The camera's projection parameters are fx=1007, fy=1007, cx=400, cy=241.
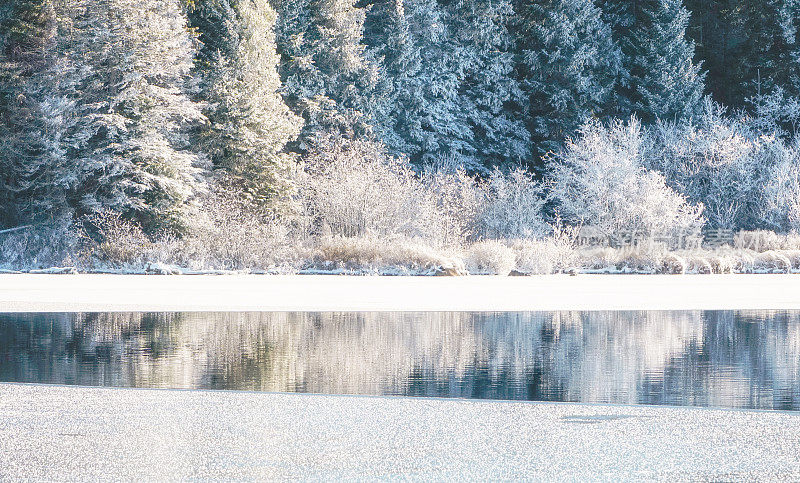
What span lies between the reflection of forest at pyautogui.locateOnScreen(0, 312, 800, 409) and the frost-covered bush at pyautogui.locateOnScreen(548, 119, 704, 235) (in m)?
17.3

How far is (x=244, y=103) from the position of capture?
97.9 ft

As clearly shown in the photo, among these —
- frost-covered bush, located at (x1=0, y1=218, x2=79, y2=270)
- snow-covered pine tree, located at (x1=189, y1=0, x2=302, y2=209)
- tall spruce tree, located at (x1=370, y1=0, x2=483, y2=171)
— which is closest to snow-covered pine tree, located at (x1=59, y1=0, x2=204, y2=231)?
frost-covered bush, located at (x1=0, y1=218, x2=79, y2=270)

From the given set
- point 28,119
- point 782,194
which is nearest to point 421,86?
point 782,194

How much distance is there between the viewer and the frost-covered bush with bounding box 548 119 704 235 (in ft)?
103

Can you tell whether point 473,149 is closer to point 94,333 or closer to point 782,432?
point 94,333

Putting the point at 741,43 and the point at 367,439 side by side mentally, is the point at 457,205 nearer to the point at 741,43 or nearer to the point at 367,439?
the point at 741,43

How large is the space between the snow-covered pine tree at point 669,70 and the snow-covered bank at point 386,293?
68.1ft

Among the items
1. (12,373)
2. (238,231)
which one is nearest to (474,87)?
(238,231)

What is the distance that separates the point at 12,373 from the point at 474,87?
37192 millimetres

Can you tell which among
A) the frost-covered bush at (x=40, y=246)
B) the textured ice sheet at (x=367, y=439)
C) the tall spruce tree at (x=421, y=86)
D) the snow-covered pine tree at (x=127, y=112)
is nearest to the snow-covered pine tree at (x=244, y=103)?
the snow-covered pine tree at (x=127, y=112)

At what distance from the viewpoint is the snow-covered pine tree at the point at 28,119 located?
87.6 feet

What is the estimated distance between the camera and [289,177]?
106ft

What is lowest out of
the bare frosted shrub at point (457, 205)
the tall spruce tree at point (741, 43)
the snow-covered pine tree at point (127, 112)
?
the bare frosted shrub at point (457, 205)

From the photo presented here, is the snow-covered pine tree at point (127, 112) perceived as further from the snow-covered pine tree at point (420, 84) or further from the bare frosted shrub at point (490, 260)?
the snow-covered pine tree at point (420, 84)
